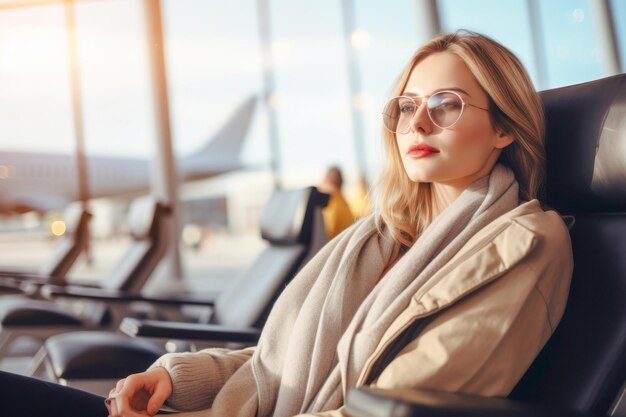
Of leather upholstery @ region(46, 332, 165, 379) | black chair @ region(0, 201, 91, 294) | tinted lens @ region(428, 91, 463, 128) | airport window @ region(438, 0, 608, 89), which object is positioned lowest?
leather upholstery @ region(46, 332, 165, 379)

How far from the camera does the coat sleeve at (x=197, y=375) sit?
3.61ft

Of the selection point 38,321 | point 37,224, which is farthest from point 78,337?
point 37,224

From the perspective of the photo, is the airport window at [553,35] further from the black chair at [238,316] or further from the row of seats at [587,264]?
the row of seats at [587,264]

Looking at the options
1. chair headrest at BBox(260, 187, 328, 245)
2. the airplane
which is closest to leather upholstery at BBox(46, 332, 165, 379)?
chair headrest at BBox(260, 187, 328, 245)

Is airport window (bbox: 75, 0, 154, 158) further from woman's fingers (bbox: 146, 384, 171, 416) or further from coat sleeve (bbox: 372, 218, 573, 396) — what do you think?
coat sleeve (bbox: 372, 218, 573, 396)

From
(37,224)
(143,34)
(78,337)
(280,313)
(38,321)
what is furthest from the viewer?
(37,224)

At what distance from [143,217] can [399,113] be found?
98.4 inches

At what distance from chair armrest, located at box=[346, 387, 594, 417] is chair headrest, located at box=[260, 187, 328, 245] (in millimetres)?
1268

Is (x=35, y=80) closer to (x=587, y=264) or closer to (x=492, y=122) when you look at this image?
(x=492, y=122)

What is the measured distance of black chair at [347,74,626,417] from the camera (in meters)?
0.91

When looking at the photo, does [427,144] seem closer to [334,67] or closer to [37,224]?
[334,67]

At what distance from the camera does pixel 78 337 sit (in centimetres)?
217

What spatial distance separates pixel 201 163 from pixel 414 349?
6463mm

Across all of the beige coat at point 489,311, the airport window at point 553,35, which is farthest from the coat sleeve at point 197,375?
the airport window at point 553,35
